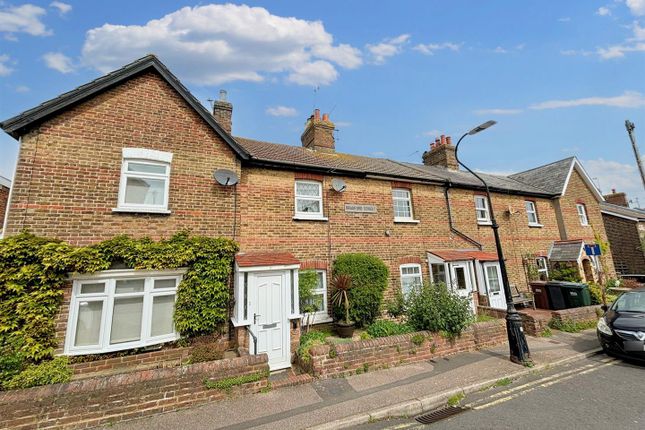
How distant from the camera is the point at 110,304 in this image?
22.0ft

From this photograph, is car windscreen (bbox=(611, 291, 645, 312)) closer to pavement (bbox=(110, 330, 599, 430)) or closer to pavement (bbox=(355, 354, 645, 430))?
pavement (bbox=(355, 354, 645, 430))

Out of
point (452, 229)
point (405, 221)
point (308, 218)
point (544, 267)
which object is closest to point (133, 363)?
point (308, 218)

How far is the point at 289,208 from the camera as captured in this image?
9.70 meters

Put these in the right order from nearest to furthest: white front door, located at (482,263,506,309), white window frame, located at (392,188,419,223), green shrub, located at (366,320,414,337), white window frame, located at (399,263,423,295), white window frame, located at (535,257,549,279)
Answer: green shrub, located at (366,320,414,337) < white window frame, located at (399,263,423,295) < white window frame, located at (392,188,419,223) < white front door, located at (482,263,506,309) < white window frame, located at (535,257,549,279)

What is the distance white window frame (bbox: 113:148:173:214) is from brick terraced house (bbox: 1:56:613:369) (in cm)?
3

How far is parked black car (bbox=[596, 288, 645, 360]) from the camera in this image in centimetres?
674

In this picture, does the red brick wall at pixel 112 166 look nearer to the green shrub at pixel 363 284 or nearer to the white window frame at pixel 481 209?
the green shrub at pixel 363 284

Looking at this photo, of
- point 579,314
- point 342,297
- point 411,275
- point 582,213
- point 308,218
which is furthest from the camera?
point 582,213

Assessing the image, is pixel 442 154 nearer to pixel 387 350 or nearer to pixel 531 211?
pixel 531 211

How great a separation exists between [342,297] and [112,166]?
7.64m

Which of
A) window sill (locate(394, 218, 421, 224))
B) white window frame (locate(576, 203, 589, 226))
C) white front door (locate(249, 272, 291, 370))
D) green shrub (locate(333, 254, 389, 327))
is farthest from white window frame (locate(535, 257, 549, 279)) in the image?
white front door (locate(249, 272, 291, 370))

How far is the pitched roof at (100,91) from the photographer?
668cm

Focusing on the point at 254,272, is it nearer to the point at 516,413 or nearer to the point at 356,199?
the point at 356,199

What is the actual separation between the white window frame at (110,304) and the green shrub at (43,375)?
Result: 0.41 metres
